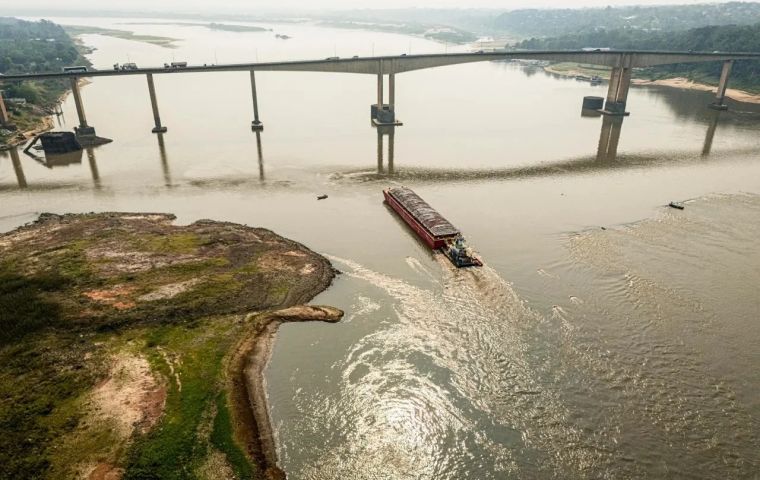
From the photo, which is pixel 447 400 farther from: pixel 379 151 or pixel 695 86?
pixel 695 86

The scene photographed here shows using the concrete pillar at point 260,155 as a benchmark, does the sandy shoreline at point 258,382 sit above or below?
below

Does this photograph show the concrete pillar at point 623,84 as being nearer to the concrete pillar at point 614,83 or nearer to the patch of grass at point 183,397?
the concrete pillar at point 614,83

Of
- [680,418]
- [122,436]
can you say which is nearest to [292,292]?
[122,436]

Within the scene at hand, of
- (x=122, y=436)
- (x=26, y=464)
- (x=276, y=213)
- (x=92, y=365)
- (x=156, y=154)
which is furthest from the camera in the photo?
(x=156, y=154)

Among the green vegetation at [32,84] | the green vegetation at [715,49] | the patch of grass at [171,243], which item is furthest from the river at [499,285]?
the green vegetation at [715,49]

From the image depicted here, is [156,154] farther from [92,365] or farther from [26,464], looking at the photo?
[26,464]

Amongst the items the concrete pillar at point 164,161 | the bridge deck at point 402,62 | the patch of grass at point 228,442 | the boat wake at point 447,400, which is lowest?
the boat wake at point 447,400

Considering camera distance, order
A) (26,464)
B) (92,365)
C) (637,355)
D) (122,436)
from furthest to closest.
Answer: (637,355) < (92,365) < (122,436) < (26,464)
